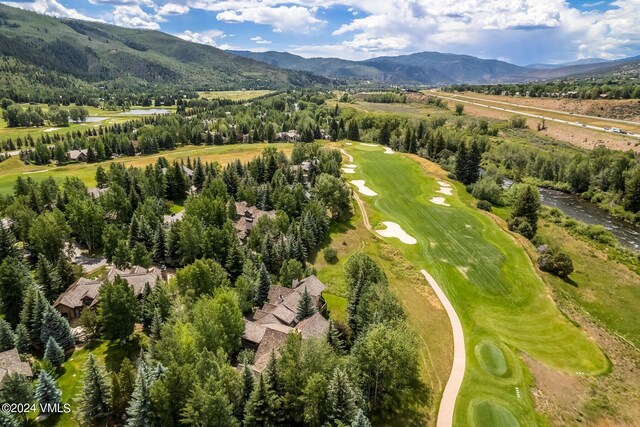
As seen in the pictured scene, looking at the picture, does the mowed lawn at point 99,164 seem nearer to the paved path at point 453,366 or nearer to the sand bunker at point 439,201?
the sand bunker at point 439,201

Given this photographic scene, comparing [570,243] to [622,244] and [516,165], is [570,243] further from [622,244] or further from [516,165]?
[516,165]

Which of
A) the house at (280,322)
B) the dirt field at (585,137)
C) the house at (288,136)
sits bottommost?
the house at (280,322)

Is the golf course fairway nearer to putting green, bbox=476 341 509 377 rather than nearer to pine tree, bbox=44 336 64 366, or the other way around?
putting green, bbox=476 341 509 377

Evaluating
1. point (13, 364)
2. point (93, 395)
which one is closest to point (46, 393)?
point (93, 395)

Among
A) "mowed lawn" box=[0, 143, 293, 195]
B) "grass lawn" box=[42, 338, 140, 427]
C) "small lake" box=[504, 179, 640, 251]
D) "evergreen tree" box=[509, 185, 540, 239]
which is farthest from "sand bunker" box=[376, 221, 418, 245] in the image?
"mowed lawn" box=[0, 143, 293, 195]

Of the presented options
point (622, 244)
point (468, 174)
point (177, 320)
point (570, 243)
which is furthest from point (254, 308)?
point (468, 174)

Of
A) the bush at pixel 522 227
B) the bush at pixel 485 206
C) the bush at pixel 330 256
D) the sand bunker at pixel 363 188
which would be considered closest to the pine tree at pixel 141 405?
the bush at pixel 330 256
